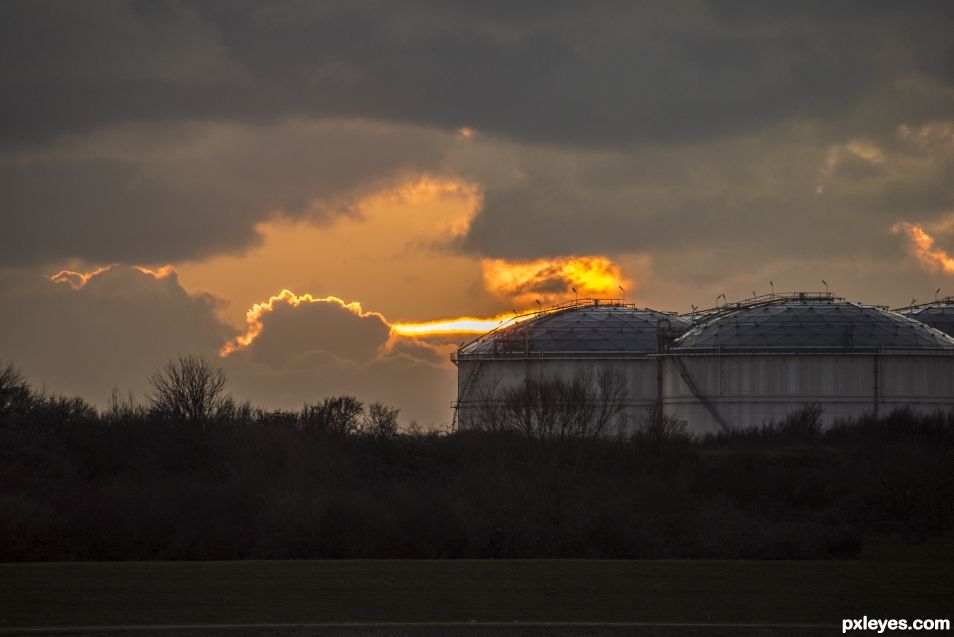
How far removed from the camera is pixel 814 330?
82375 mm

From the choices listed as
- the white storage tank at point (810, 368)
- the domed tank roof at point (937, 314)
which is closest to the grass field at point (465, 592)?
the white storage tank at point (810, 368)

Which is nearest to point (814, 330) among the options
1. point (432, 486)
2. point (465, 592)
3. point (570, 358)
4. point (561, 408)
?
point (570, 358)

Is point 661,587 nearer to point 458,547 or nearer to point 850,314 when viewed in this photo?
point 458,547

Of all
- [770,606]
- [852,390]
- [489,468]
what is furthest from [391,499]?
[852,390]

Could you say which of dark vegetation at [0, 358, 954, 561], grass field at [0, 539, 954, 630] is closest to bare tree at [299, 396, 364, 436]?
dark vegetation at [0, 358, 954, 561]

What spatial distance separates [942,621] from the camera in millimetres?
28516

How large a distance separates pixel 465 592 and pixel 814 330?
5295 cm

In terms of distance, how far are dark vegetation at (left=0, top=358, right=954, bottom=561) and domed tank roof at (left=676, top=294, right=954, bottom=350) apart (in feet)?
14.7

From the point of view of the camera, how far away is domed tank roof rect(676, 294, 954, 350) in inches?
3221

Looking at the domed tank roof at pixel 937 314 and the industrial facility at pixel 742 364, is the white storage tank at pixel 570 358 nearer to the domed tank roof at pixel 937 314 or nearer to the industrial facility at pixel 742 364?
the industrial facility at pixel 742 364

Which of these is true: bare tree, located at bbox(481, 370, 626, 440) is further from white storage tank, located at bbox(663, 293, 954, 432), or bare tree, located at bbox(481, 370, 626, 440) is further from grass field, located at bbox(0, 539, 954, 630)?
grass field, located at bbox(0, 539, 954, 630)

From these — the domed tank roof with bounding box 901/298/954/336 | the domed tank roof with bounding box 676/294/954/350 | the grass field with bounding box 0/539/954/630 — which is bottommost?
the grass field with bounding box 0/539/954/630

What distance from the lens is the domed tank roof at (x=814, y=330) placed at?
81812 mm

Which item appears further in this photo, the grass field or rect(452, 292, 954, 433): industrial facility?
rect(452, 292, 954, 433): industrial facility
